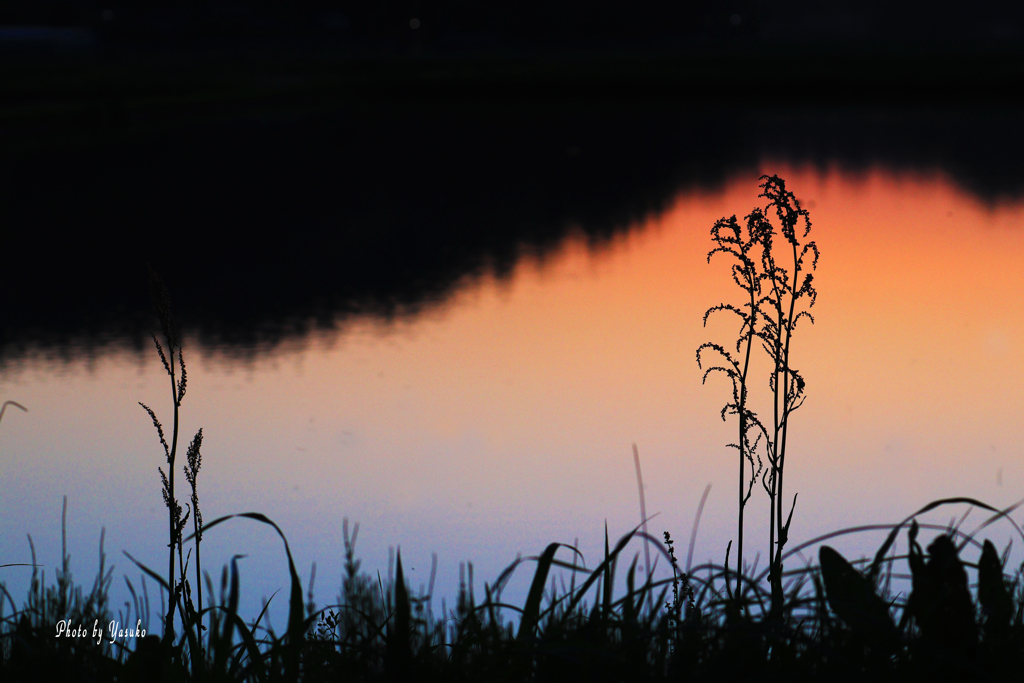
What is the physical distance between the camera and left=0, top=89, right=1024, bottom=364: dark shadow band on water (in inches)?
388

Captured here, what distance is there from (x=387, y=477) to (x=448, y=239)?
23.8 feet

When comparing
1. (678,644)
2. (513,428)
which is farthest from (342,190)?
(678,644)

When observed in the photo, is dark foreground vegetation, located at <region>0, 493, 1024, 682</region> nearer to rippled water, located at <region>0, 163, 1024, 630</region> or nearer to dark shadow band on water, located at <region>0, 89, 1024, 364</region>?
rippled water, located at <region>0, 163, 1024, 630</region>

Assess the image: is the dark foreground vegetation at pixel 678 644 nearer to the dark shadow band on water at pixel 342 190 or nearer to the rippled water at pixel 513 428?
the rippled water at pixel 513 428

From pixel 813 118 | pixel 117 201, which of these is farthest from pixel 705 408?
pixel 813 118

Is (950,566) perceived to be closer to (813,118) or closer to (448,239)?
(448,239)

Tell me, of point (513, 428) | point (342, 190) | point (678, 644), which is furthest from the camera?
point (342, 190)

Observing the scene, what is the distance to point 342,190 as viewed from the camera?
16.6 metres

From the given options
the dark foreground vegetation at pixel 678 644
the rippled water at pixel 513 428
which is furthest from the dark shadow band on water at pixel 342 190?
the dark foreground vegetation at pixel 678 644

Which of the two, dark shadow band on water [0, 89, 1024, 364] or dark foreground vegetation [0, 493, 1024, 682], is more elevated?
dark shadow band on water [0, 89, 1024, 364]

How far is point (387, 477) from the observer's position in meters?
5.70

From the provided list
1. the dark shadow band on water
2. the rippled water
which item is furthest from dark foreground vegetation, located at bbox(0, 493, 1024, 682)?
the dark shadow band on water

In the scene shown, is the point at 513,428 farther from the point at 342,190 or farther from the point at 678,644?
the point at 342,190

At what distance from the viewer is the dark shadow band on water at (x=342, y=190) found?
32.4ft
